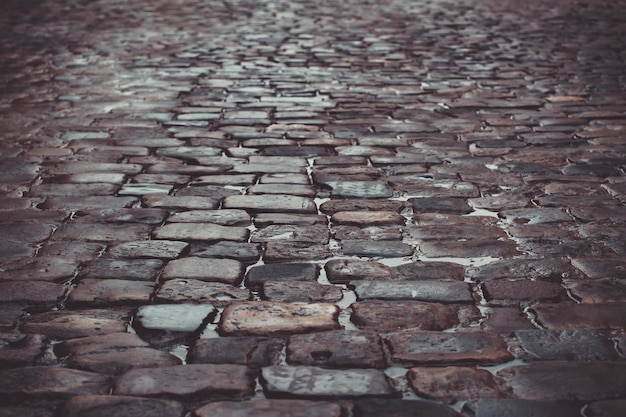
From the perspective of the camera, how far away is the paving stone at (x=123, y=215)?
141 inches

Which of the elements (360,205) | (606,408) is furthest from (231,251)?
(606,408)

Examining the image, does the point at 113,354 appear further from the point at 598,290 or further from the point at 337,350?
the point at 598,290

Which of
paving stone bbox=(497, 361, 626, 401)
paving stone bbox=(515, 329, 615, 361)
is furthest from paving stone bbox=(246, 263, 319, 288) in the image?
paving stone bbox=(497, 361, 626, 401)

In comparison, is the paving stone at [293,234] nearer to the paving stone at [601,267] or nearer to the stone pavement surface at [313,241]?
the stone pavement surface at [313,241]

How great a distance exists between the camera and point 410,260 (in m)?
3.12

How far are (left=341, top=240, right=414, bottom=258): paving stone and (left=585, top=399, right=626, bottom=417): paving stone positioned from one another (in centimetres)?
114

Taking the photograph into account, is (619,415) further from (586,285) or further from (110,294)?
(110,294)

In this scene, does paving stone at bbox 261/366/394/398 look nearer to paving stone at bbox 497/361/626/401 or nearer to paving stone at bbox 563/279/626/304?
paving stone at bbox 497/361/626/401

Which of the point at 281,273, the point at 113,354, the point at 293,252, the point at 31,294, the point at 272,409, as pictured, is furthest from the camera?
the point at 293,252

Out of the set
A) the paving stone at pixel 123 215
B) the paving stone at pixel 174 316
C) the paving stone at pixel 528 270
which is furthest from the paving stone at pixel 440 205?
the paving stone at pixel 174 316

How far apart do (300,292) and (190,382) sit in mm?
676

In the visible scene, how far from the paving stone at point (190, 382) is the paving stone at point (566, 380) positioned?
69cm

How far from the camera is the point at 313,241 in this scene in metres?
3.31

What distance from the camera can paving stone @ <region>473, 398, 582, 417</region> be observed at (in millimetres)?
2090
